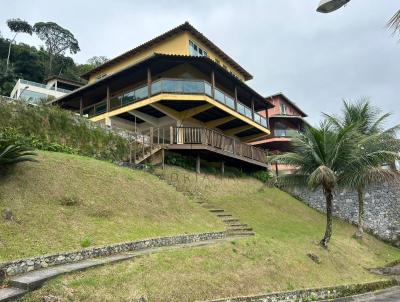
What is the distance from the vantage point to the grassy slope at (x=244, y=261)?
9.18 metres

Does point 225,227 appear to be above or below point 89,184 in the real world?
below

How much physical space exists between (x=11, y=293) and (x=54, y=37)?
3459 inches

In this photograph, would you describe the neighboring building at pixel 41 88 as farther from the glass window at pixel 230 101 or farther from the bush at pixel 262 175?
the bush at pixel 262 175

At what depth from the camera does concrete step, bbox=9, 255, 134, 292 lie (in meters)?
8.07

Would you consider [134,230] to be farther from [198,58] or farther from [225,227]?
[198,58]

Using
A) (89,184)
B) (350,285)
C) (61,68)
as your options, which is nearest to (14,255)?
(89,184)

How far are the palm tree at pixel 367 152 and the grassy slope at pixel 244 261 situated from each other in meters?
3.29

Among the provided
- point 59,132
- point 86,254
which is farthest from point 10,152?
point 59,132

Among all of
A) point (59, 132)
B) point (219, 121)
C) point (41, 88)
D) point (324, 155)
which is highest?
point (41, 88)

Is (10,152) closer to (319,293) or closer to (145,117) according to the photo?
(319,293)

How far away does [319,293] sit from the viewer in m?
13.5

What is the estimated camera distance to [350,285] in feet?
49.2

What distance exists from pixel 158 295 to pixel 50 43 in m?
85.9

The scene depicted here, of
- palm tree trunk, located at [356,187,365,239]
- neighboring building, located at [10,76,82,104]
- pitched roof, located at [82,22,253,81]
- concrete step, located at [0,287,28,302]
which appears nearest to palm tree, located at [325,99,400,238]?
palm tree trunk, located at [356,187,365,239]
